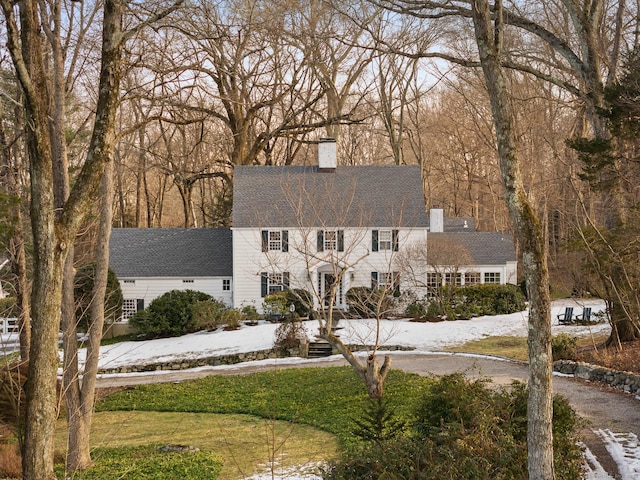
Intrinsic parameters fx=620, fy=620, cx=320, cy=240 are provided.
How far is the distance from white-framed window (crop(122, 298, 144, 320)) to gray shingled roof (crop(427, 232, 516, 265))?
13417 millimetres

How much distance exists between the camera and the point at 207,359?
21.4 m

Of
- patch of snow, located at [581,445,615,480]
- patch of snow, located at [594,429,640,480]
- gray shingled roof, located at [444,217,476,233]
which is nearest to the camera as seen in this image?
patch of snow, located at [581,445,615,480]

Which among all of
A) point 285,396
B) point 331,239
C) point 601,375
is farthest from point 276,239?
point 601,375

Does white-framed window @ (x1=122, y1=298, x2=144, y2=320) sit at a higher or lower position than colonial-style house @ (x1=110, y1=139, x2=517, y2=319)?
lower

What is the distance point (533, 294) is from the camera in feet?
19.1

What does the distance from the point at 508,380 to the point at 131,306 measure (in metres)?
18.5

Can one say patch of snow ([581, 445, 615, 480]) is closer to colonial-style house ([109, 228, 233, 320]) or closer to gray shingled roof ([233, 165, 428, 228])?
gray shingled roof ([233, 165, 428, 228])

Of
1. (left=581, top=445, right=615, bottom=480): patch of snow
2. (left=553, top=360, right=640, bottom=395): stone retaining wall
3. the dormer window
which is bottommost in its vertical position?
(left=581, top=445, right=615, bottom=480): patch of snow

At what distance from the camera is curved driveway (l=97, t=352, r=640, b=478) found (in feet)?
33.8

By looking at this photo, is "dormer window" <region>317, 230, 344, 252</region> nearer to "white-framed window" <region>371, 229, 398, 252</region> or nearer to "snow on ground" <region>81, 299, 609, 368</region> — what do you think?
"white-framed window" <region>371, 229, 398, 252</region>

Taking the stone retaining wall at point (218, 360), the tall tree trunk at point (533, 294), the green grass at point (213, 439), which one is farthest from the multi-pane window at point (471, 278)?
the tall tree trunk at point (533, 294)

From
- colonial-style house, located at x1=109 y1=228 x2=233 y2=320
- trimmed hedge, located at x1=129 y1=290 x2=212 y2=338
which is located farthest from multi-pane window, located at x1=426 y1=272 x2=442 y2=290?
trimmed hedge, located at x1=129 y1=290 x2=212 y2=338

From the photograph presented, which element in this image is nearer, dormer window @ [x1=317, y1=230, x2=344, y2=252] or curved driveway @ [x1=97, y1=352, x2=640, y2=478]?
curved driveway @ [x1=97, y1=352, x2=640, y2=478]

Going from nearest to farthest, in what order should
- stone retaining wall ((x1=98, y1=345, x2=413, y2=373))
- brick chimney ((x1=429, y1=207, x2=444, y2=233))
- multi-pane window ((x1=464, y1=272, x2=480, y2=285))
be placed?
stone retaining wall ((x1=98, y1=345, x2=413, y2=373)) < multi-pane window ((x1=464, y1=272, x2=480, y2=285)) < brick chimney ((x1=429, y1=207, x2=444, y2=233))
